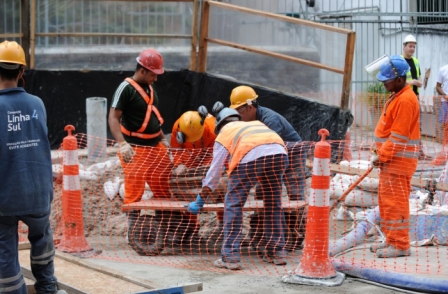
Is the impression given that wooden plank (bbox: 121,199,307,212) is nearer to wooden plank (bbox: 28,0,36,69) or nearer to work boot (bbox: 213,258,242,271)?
work boot (bbox: 213,258,242,271)

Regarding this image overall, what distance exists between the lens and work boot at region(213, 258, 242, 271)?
7406 mm

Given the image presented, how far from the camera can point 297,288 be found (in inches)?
265

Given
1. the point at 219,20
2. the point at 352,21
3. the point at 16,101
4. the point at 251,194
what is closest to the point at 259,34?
the point at 219,20

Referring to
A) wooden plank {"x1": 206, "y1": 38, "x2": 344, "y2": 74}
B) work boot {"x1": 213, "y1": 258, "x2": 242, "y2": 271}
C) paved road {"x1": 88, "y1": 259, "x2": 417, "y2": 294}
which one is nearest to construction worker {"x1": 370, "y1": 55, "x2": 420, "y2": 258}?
paved road {"x1": 88, "y1": 259, "x2": 417, "y2": 294}

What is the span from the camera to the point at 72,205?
7.94 metres

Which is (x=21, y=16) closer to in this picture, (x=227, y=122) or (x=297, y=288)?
(x=227, y=122)

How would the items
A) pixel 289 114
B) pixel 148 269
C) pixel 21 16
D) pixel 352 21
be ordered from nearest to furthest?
pixel 148 269 → pixel 289 114 → pixel 21 16 → pixel 352 21

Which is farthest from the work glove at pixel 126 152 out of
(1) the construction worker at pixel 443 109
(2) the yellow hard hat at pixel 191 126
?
(1) the construction worker at pixel 443 109

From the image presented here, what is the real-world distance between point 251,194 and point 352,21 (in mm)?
7574

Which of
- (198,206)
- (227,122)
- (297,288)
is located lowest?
(297,288)

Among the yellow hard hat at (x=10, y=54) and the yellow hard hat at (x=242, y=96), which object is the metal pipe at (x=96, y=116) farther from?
the yellow hard hat at (x=10, y=54)

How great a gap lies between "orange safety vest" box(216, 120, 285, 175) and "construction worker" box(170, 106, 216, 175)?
1002mm

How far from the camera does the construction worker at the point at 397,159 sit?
7398mm

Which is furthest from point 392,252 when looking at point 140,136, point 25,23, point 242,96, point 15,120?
point 25,23
